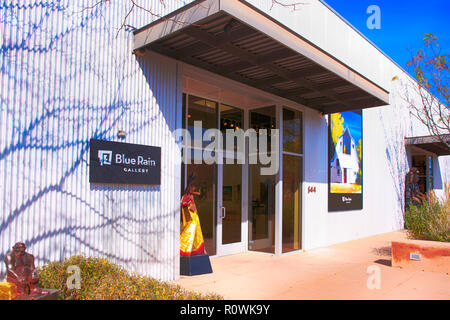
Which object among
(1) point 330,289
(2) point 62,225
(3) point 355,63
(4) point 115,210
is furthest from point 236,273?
(3) point 355,63

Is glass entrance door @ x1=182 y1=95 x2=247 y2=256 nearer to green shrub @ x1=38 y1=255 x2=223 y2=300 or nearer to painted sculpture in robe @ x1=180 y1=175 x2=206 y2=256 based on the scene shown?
painted sculpture in robe @ x1=180 y1=175 x2=206 y2=256

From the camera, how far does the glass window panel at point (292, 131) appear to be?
29.7 ft

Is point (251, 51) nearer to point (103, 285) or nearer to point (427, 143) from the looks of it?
point (103, 285)

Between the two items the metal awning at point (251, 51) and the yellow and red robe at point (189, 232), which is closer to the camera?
the metal awning at point (251, 51)

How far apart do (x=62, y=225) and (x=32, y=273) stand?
1.30 metres

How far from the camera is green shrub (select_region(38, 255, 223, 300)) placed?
3.60 meters

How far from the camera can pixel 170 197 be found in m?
6.18

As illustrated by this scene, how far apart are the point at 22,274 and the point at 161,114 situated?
3.35m

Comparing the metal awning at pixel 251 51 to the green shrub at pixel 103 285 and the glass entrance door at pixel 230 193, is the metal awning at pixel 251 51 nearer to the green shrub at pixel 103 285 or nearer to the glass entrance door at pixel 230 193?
the glass entrance door at pixel 230 193

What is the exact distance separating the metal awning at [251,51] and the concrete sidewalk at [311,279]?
3.72 m

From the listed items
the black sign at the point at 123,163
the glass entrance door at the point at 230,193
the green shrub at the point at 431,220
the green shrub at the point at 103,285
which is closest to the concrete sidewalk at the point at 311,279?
the glass entrance door at the point at 230,193

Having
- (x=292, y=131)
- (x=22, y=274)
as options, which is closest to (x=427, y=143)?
(x=292, y=131)

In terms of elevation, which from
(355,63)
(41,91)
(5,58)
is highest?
(355,63)
